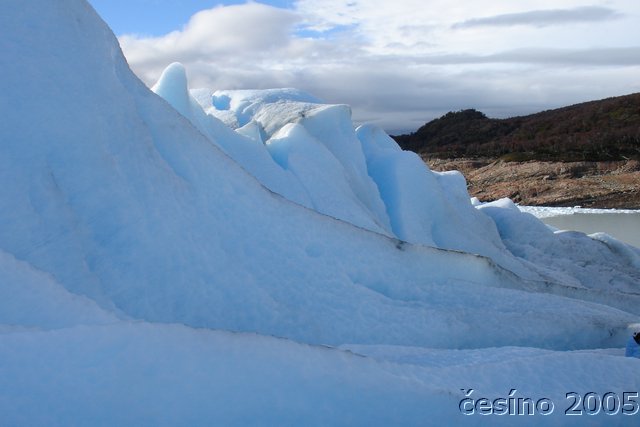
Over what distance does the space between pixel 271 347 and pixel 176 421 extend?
18.6 inches

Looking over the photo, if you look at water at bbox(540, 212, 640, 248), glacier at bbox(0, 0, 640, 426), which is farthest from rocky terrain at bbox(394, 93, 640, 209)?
glacier at bbox(0, 0, 640, 426)

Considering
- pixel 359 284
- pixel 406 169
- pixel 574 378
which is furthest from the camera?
pixel 406 169

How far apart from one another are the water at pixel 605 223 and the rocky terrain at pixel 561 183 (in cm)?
316

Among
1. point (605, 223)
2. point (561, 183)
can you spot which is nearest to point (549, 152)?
point (561, 183)

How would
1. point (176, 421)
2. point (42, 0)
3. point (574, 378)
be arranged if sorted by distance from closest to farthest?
point (176, 421) → point (574, 378) → point (42, 0)

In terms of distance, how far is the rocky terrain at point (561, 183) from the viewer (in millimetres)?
24531

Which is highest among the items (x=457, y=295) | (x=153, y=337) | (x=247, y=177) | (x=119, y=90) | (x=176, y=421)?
(x=119, y=90)

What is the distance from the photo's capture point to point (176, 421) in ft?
6.77

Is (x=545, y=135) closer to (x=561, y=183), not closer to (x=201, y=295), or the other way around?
(x=561, y=183)

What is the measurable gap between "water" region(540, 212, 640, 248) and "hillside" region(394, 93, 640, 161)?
1120 cm

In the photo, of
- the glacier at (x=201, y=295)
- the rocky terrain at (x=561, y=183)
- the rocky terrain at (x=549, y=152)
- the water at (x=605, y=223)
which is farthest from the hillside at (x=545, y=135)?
the glacier at (x=201, y=295)

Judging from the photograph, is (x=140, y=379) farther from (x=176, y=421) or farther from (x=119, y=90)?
(x=119, y=90)

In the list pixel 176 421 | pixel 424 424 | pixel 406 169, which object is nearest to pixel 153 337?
pixel 176 421

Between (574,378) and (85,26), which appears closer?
(574,378)
